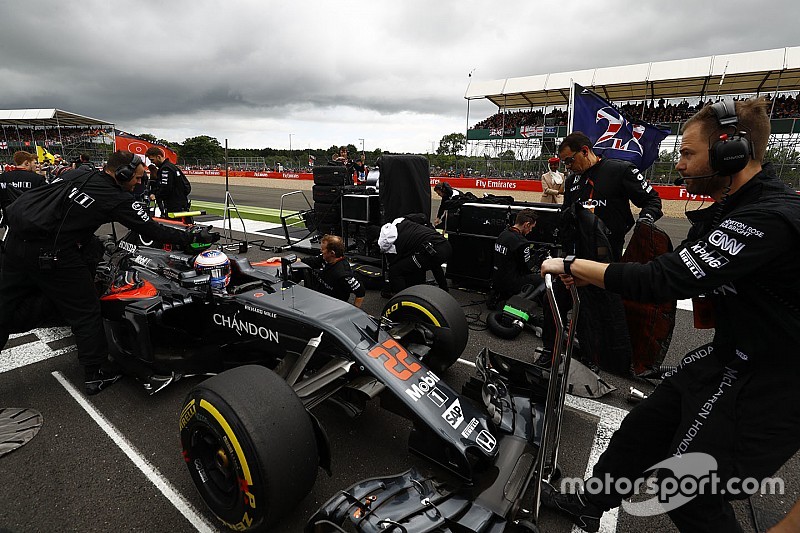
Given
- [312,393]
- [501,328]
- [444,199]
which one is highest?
[444,199]

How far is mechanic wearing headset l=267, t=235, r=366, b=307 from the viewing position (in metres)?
4.43

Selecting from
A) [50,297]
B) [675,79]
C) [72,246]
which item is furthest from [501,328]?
[675,79]

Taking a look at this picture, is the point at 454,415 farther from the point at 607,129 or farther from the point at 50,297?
the point at 607,129

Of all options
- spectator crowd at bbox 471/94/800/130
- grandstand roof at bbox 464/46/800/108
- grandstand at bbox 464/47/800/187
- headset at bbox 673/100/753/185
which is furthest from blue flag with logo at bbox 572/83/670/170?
Result: spectator crowd at bbox 471/94/800/130

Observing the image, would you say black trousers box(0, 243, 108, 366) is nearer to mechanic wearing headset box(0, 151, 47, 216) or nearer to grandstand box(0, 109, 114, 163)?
mechanic wearing headset box(0, 151, 47, 216)

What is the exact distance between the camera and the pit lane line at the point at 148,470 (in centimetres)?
213

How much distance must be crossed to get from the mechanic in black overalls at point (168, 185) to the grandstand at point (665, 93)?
17.5 metres

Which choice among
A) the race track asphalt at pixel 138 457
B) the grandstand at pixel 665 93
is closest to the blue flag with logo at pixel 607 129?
the race track asphalt at pixel 138 457

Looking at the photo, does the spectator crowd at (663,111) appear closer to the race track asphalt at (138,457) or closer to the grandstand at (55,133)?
the race track asphalt at (138,457)

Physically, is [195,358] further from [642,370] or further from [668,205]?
[668,205]

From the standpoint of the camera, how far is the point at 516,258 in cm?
466

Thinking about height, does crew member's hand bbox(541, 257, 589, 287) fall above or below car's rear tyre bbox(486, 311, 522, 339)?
above

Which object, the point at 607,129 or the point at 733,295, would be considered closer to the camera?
the point at 733,295

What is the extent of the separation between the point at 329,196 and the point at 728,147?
6596 millimetres
